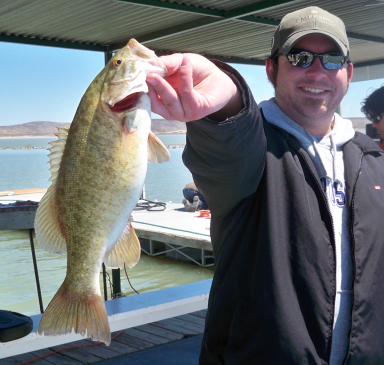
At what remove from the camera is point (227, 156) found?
1638 millimetres

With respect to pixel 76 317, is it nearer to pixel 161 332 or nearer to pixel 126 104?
pixel 126 104

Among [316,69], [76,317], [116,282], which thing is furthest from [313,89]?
[116,282]

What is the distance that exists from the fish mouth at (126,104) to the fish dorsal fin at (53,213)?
240 millimetres

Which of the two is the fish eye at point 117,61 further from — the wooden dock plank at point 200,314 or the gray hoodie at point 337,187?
the wooden dock plank at point 200,314

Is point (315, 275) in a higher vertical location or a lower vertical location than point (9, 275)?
higher

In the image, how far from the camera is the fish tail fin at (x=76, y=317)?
1514 millimetres

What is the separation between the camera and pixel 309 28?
2096 millimetres

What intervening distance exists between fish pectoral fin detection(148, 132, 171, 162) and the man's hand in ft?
0.62

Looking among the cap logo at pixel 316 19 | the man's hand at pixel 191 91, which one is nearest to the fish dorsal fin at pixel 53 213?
the man's hand at pixel 191 91

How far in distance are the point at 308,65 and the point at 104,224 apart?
3.72ft

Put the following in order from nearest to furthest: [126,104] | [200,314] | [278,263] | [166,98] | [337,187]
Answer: [166,98] → [126,104] → [278,263] → [337,187] → [200,314]

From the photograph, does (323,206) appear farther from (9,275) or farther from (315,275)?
(9,275)

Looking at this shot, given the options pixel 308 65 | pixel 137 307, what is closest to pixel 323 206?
pixel 308 65

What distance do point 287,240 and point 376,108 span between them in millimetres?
2955
